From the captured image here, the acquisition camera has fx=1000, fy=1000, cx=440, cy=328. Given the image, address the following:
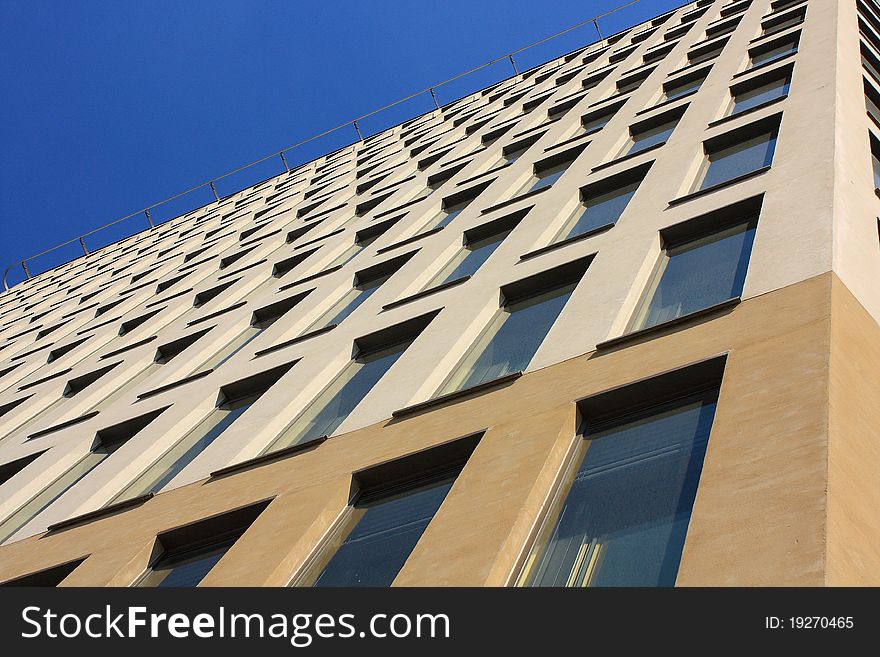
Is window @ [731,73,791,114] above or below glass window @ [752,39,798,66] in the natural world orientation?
below

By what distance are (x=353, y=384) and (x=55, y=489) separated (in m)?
6.01

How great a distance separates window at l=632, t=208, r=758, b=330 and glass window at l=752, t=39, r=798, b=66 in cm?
1171

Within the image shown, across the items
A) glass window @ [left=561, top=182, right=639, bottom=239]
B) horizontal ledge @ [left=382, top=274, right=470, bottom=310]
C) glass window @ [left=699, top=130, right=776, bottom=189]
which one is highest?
glass window @ [left=699, top=130, right=776, bottom=189]

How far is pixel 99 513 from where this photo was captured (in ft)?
45.3

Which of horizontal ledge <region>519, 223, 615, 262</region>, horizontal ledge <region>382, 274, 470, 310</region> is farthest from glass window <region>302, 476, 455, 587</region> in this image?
horizontal ledge <region>382, 274, 470, 310</region>

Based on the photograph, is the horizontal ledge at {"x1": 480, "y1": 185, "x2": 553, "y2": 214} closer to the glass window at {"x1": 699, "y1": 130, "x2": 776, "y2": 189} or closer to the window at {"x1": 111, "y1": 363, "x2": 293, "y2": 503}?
the glass window at {"x1": 699, "y1": 130, "x2": 776, "y2": 189}

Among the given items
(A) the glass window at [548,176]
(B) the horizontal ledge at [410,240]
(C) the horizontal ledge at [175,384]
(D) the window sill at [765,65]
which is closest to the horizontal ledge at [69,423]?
(C) the horizontal ledge at [175,384]

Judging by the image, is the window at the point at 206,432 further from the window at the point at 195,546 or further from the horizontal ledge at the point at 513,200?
the horizontal ledge at the point at 513,200

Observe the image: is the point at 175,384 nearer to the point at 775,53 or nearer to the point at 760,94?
the point at 760,94

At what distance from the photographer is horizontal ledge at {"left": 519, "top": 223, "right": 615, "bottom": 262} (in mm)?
15555

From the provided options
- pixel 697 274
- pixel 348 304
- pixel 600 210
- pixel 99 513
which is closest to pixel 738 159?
pixel 600 210
